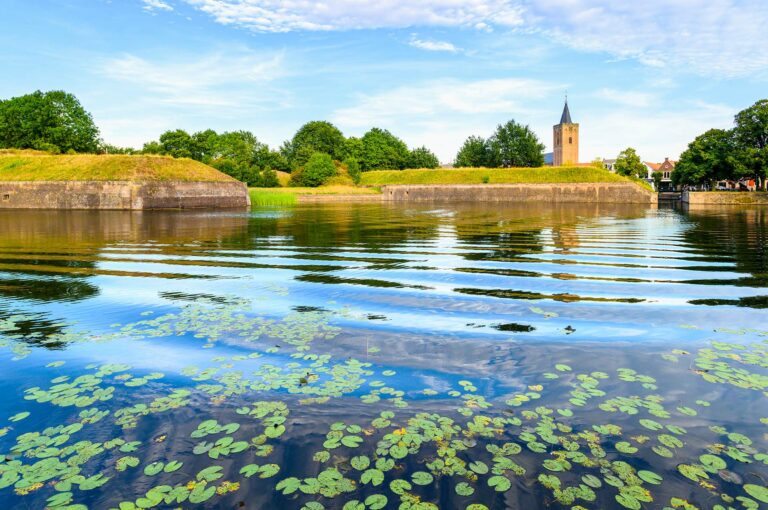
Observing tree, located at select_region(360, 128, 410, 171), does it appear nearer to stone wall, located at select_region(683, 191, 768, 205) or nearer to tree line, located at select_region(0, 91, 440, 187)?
tree line, located at select_region(0, 91, 440, 187)

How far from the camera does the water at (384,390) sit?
4.11 metres

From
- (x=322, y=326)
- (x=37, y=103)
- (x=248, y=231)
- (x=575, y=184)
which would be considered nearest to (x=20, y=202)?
(x=37, y=103)

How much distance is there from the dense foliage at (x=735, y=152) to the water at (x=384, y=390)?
6766 centimetres

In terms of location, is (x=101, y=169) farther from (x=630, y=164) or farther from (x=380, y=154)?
(x=630, y=164)

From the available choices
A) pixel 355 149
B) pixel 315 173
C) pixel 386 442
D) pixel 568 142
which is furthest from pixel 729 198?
pixel 386 442

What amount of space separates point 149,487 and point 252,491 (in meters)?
0.83

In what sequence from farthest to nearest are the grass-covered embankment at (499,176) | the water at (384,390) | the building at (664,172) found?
the building at (664,172), the grass-covered embankment at (499,176), the water at (384,390)

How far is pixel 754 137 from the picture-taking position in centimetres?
6956

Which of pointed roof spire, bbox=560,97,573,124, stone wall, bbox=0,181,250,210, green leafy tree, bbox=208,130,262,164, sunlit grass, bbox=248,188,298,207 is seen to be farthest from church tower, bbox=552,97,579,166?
stone wall, bbox=0,181,250,210

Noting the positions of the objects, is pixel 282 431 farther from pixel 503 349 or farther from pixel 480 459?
pixel 503 349

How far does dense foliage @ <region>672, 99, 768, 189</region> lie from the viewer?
67688mm

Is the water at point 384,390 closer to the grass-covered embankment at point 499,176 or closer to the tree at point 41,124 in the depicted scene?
the grass-covered embankment at point 499,176

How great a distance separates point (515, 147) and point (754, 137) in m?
46.0

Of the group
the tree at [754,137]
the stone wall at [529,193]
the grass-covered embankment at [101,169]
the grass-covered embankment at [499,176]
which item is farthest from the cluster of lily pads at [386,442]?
the grass-covered embankment at [499,176]
